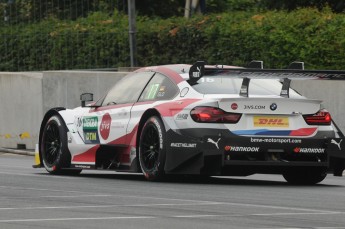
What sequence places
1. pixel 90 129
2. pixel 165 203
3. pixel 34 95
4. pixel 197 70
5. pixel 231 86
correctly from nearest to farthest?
pixel 165 203
pixel 197 70
pixel 231 86
pixel 90 129
pixel 34 95

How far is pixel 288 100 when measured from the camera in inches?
569

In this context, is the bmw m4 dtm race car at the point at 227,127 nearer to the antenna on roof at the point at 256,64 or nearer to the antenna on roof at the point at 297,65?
the antenna on roof at the point at 297,65

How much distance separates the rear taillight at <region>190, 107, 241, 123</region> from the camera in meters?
14.2

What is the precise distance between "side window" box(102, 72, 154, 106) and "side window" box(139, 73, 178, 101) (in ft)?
0.43

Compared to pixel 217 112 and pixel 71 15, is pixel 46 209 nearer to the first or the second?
pixel 217 112

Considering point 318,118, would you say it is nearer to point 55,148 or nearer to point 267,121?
point 267,121

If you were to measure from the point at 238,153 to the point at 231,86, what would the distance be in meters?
0.97

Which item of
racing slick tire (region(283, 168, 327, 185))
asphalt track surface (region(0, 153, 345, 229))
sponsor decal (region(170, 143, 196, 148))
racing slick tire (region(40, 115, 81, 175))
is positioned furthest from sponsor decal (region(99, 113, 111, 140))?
racing slick tire (region(283, 168, 327, 185))

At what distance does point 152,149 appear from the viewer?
48.3ft

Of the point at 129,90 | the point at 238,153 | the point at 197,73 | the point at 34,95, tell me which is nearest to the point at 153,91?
the point at 129,90

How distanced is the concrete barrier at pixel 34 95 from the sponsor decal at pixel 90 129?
6815mm

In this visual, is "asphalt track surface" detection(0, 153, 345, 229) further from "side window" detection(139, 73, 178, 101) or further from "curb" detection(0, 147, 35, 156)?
"curb" detection(0, 147, 35, 156)

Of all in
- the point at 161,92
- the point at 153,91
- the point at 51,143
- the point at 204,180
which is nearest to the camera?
the point at 161,92

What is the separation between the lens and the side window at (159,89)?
15000 mm
